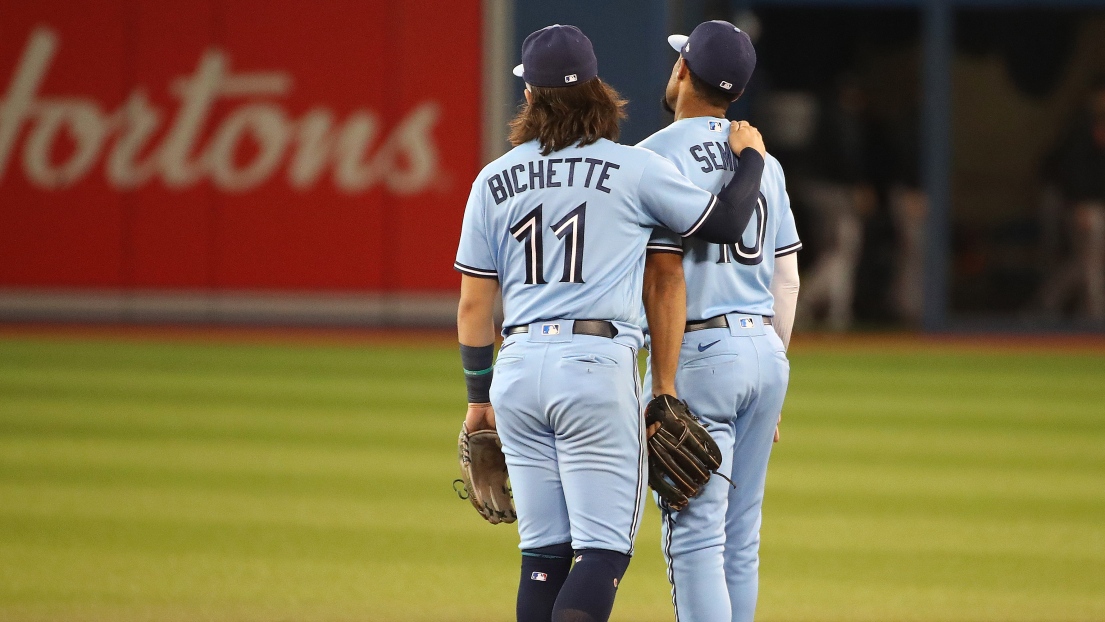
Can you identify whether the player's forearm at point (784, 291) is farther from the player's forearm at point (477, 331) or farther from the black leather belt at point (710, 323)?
the player's forearm at point (477, 331)

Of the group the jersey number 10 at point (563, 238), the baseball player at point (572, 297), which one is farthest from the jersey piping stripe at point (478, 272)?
the jersey number 10 at point (563, 238)

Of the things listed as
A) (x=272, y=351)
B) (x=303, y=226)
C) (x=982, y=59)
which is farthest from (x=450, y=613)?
(x=982, y=59)

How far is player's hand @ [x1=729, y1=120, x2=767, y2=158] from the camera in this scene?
3.72 metres

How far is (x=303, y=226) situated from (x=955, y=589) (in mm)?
10327

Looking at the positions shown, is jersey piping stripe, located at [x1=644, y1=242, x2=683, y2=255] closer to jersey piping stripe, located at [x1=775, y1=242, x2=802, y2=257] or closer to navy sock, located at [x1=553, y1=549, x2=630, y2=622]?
jersey piping stripe, located at [x1=775, y1=242, x2=802, y2=257]

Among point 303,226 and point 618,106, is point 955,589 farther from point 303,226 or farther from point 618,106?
point 303,226

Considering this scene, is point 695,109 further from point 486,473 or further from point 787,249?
point 486,473

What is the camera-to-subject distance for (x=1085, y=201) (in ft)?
47.3

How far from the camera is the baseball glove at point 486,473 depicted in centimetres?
376

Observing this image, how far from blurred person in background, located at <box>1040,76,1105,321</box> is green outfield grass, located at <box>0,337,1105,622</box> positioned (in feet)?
12.2

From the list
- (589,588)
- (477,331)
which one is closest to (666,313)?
(477,331)

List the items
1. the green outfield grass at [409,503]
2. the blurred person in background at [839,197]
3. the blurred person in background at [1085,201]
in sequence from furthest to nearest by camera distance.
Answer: the blurred person in background at [1085,201]
the blurred person in background at [839,197]
the green outfield grass at [409,503]

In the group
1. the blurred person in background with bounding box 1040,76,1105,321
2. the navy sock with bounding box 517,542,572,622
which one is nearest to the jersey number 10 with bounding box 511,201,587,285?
the navy sock with bounding box 517,542,572,622

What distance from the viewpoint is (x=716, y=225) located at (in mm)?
3469
